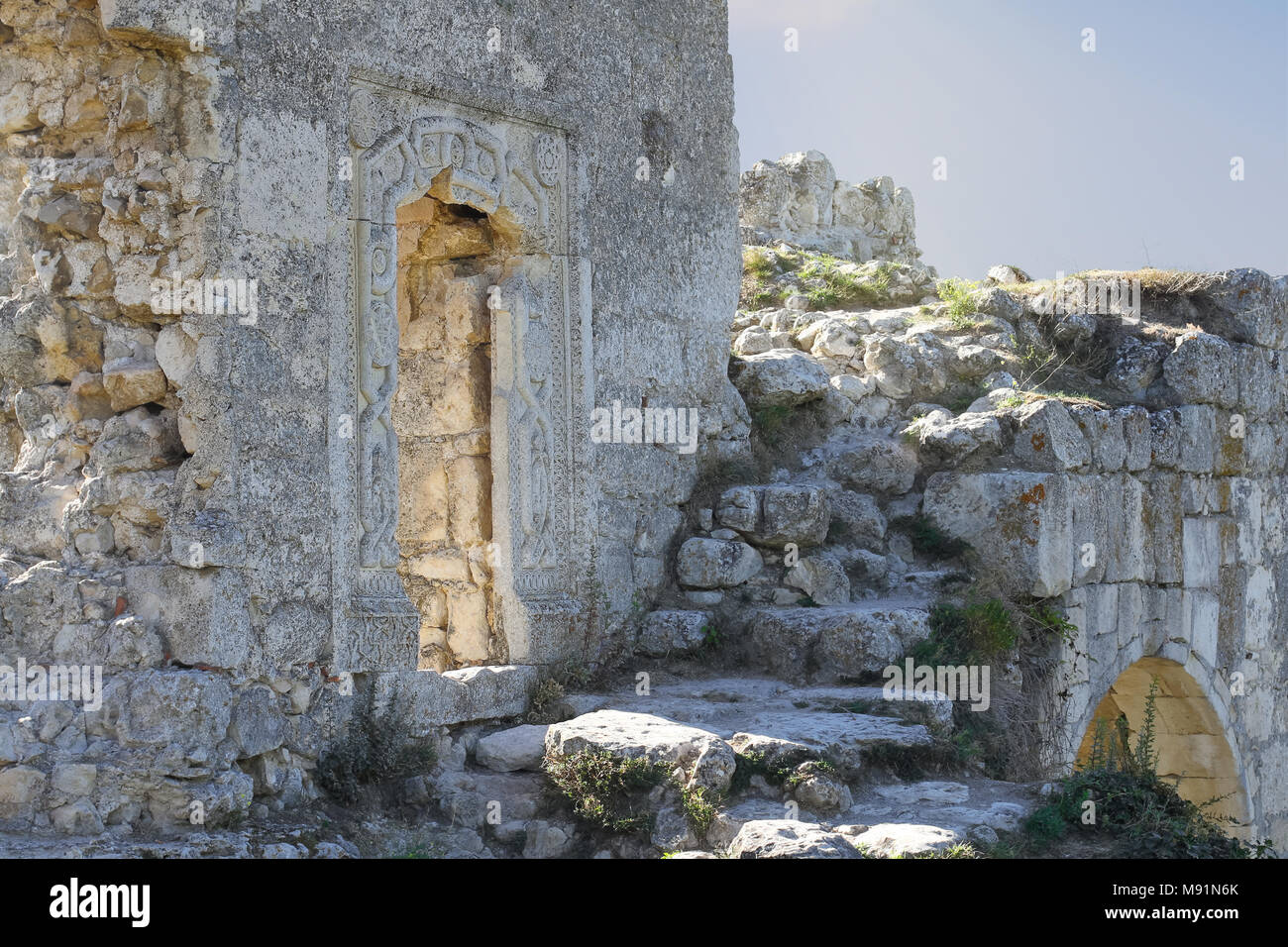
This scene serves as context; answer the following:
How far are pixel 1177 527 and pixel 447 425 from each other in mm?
5101

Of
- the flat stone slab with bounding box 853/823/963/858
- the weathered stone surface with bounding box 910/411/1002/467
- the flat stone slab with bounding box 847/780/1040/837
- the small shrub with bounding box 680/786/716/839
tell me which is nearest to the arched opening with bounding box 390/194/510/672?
the small shrub with bounding box 680/786/716/839

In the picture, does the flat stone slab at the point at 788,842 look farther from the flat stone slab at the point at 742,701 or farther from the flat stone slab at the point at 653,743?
the flat stone slab at the point at 742,701

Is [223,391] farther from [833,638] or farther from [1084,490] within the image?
[1084,490]

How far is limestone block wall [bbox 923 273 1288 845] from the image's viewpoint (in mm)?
8219

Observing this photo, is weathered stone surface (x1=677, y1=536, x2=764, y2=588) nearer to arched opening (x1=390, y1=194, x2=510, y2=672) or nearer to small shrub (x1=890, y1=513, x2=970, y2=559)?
small shrub (x1=890, y1=513, x2=970, y2=559)

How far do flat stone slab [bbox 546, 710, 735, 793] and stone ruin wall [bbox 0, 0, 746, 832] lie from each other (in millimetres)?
640

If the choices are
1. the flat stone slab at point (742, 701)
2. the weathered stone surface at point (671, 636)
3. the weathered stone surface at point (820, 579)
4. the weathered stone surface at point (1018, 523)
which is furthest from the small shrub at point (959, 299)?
the flat stone slab at point (742, 701)

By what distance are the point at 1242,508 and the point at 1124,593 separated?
1873mm

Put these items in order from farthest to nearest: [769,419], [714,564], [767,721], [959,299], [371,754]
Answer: [959,299], [769,419], [714,564], [767,721], [371,754]

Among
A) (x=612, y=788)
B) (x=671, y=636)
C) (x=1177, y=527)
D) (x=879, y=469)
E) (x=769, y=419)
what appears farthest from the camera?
(x=1177, y=527)

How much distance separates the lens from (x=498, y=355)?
7.07m

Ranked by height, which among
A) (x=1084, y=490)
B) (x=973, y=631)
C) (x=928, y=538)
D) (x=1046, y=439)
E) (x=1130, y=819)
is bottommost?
(x=1130, y=819)

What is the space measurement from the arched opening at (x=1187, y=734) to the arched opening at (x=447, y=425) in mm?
5040

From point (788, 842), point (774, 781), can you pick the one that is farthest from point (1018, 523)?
point (788, 842)
